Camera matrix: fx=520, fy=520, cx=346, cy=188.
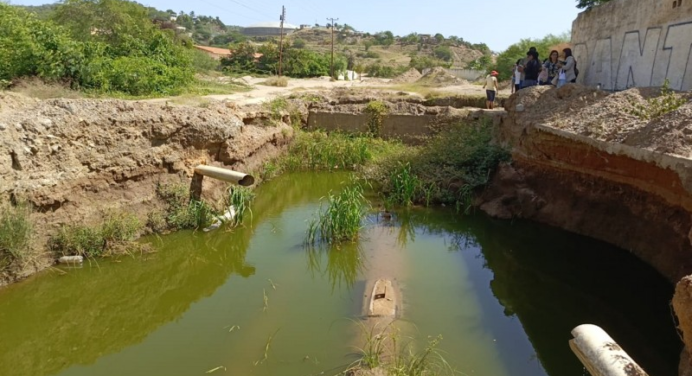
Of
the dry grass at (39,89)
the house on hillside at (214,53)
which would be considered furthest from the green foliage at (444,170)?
the house on hillside at (214,53)

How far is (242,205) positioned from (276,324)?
414cm

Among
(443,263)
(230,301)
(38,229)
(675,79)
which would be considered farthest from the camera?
(675,79)

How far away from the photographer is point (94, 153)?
9.12 meters

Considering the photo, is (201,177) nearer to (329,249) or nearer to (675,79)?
(329,249)

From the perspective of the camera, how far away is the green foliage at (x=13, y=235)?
727 centimetres

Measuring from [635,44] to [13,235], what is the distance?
14.7 metres

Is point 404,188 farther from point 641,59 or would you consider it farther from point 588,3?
point 588,3

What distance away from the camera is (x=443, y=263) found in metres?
9.23

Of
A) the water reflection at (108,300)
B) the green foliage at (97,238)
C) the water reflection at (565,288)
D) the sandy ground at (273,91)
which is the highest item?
the sandy ground at (273,91)

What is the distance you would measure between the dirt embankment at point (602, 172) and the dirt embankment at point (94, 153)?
664 cm

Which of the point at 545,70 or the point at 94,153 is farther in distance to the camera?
→ the point at 545,70

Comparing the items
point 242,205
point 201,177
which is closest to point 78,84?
point 201,177

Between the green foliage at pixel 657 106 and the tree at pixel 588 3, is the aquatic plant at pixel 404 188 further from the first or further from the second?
the tree at pixel 588 3

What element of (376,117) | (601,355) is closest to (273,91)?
(376,117)
